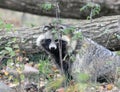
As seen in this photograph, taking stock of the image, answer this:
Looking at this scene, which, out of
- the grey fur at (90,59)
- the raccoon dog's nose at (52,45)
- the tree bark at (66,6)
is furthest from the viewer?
the tree bark at (66,6)

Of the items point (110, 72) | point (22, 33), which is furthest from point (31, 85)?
point (22, 33)

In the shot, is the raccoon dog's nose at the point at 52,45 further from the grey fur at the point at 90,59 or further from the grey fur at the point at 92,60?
the grey fur at the point at 92,60

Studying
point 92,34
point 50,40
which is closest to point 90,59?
point 50,40

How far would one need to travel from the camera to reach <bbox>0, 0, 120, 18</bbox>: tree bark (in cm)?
976

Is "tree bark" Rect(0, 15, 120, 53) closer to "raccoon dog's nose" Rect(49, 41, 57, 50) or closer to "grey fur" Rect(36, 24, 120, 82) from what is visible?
"grey fur" Rect(36, 24, 120, 82)

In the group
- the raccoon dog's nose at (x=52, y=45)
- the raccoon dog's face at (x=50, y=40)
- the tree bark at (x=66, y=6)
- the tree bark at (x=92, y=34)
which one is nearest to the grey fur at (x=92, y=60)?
the raccoon dog's face at (x=50, y=40)

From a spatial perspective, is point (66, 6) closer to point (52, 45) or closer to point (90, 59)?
point (90, 59)

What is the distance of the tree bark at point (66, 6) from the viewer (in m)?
9.76

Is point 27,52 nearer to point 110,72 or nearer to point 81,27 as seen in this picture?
point 81,27

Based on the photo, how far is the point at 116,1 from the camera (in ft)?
31.8

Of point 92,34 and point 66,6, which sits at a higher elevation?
point 66,6

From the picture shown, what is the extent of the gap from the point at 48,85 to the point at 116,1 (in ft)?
13.6

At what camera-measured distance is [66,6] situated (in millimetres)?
10023

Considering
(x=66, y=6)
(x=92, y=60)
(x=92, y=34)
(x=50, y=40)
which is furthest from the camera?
(x=66, y=6)
